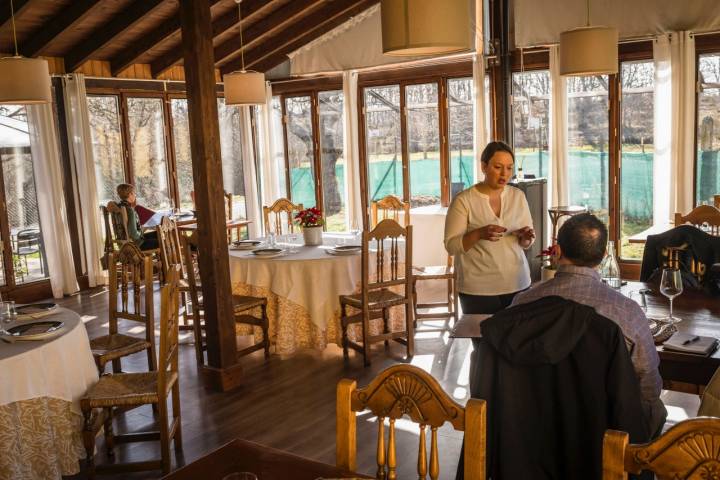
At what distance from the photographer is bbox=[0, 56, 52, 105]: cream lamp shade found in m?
4.48

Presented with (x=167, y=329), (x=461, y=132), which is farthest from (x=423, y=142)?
(x=167, y=329)

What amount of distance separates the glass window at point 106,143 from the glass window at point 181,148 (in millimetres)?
794

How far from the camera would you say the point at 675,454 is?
139cm

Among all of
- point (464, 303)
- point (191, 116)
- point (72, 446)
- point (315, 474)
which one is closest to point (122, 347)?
point (72, 446)

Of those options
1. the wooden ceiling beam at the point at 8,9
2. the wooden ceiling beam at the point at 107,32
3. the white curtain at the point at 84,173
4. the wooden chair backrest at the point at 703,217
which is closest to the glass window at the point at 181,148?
the white curtain at the point at 84,173

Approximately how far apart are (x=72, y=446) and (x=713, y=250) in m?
3.26

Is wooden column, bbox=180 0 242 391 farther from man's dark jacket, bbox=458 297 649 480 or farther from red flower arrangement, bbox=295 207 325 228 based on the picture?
man's dark jacket, bbox=458 297 649 480

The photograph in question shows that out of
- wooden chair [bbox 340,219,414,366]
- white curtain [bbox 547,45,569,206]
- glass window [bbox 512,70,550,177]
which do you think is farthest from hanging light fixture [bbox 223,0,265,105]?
white curtain [bbox 547,45,569,206]

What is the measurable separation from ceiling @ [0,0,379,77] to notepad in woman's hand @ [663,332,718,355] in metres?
6.23

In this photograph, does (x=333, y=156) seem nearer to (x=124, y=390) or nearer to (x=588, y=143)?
(x=588, y=143)

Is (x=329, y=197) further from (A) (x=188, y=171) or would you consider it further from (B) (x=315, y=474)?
(B) (x=315, y=474)

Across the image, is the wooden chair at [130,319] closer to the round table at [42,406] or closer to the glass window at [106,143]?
the round table at [42,406]

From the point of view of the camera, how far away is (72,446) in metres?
3.42

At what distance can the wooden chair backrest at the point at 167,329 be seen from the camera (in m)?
3.35
